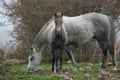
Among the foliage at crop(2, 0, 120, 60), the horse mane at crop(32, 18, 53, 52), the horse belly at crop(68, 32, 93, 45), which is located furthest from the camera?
the foliage at crop(2, 0, 120, 60)

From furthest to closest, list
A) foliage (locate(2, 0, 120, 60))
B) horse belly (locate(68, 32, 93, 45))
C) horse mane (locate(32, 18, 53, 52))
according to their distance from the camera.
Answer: foliage (locate(2, 0, 120, 60)), horse mane (locate(32, 18, 53, 52)), horse belly (locate(68, 32, 93, 45))

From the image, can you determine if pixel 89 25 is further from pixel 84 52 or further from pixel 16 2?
pixel 16 2

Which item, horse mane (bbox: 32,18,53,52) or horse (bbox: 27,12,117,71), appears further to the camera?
horse mane (bbox: 32,18,53,52)

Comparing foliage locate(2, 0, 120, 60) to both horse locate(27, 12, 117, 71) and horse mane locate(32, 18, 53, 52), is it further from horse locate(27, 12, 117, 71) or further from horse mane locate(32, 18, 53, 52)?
horse mane locate(32, 18, 53, 52)

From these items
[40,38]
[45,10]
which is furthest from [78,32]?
[45,10]

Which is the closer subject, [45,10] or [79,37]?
[79,37]

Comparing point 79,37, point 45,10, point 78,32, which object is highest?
point 45,10

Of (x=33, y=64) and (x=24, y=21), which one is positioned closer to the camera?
(x=33, y=64)

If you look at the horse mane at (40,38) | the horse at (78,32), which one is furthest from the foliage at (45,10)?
the horse mane at (40,38)

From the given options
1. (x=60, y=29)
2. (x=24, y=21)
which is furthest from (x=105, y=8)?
(x=60, y=29)

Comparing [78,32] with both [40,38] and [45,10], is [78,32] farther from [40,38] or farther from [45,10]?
[45,10]

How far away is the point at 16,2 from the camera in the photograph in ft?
93.5

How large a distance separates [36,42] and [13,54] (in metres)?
12.0

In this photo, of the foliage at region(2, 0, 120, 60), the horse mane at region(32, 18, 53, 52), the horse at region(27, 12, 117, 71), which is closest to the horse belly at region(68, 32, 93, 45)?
the horse at region(27, 12, 117, 71)
